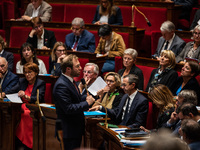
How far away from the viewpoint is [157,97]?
2.35 meters

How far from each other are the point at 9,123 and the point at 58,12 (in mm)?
2121

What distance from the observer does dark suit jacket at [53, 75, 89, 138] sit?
2020 millimetres

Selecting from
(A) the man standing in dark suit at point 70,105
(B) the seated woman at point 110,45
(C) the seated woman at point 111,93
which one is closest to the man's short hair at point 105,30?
(B) the seated woman at point 110,45

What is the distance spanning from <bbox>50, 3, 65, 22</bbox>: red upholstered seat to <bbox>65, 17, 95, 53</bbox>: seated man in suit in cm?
98

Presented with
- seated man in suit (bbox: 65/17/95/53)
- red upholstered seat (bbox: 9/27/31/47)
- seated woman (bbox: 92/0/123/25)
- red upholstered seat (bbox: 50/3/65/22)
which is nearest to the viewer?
seated man in suit (bbox: 65/17/95/53)

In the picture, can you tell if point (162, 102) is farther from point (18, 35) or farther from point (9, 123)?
point (18, 35)

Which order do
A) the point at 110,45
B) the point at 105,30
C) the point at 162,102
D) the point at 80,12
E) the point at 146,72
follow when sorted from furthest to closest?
the point at 80,12 → the point at 110,45 → the point at 105,30 → the point at 146,72 → the point at 162,102

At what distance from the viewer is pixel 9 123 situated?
2807mm

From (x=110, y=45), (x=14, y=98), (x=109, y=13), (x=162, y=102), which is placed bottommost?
(x=14, y=98)

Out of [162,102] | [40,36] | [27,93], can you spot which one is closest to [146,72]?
[162,102]

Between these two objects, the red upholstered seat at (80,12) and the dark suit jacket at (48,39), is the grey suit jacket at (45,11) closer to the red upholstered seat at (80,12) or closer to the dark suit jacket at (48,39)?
the red upholstered seat at (80,12)

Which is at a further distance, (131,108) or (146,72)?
(146,72)

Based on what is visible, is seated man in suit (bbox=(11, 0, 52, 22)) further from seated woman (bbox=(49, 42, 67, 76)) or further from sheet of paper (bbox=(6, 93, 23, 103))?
sheet of paper (bbox=(6, 93, 23, 103))

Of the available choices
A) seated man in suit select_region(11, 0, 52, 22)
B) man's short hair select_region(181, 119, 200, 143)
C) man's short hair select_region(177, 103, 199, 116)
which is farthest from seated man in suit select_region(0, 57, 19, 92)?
man's short hair select_region(181, 119, 200, 143)
